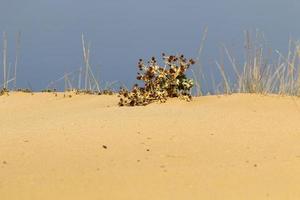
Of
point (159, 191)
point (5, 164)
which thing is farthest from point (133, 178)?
point (5, 164)

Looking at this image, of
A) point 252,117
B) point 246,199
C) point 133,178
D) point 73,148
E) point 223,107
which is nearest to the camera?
point 246,199

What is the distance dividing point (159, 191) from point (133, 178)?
26cm

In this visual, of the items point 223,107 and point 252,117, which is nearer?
point 252,117

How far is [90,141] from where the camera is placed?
16.2 ft

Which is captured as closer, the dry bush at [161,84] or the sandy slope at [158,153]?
the sandy slope at [158,153]

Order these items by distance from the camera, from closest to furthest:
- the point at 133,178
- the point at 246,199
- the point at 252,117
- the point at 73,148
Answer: the point at 246,199, the point at 133,178, the point at 73,148, the point at 252,117

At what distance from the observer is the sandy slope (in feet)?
11.8

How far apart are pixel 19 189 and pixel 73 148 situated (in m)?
1.09

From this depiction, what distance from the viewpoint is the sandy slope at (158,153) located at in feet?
11.8

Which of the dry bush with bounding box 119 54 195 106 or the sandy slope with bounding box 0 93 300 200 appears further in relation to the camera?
the dry bush with bounding box 119 54 195 106

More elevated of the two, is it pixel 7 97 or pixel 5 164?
pixel 5 164

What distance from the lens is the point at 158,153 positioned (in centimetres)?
448

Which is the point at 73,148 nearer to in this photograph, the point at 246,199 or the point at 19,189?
the point at 19,189

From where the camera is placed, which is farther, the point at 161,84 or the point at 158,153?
the point at 161,84
